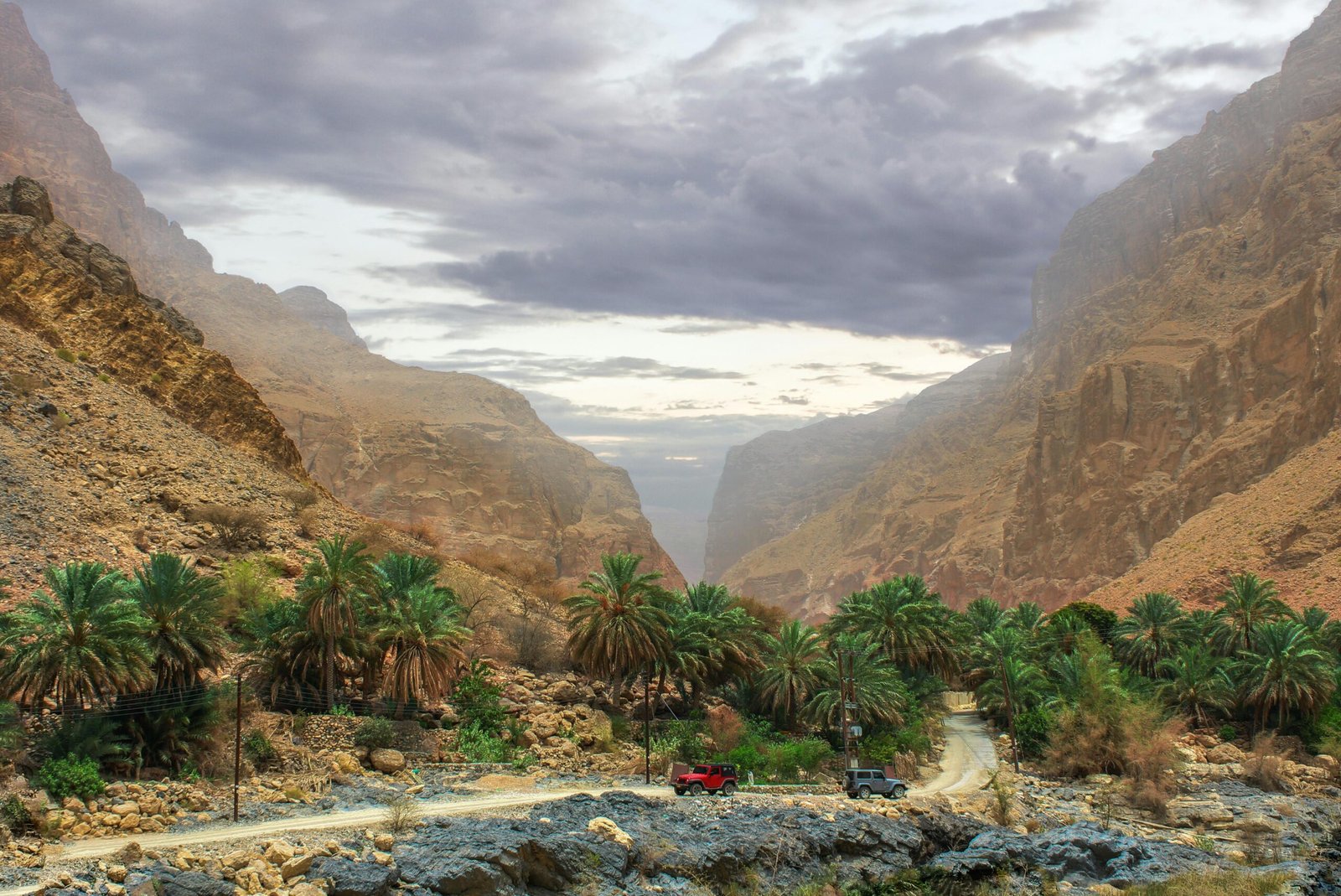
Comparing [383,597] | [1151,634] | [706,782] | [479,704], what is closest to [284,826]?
[479,704]

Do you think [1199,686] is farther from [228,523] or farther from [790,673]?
[228,523]

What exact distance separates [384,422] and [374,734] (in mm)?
118172

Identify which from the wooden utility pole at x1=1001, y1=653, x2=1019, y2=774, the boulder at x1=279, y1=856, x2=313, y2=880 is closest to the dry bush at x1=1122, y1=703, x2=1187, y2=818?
the wooden utility pole at x1=1001, y1=653, x2=1019, y2=774

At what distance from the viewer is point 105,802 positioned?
1052 inches

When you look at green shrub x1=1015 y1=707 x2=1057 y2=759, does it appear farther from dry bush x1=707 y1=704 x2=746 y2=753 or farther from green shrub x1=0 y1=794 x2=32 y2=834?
green shrub x1=0 y1=794 x2=32 y2=834

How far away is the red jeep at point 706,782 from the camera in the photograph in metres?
35.8

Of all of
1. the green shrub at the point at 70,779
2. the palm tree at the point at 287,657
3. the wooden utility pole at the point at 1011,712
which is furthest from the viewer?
the wooden utility pole at the point at 1011,712

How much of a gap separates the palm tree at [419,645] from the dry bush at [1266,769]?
34457 mm

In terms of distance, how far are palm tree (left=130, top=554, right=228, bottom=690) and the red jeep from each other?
15.1 meters

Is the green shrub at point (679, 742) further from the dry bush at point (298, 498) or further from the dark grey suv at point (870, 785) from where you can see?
the dry bush at point (298, 498)

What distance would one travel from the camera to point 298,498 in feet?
199

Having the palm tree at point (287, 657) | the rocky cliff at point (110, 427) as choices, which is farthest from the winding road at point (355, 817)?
the rocky cliff at point (110, 427)

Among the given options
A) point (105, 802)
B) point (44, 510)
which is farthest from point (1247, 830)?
point (44, 510)

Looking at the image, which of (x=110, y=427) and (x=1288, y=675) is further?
(x=110, y=427)
